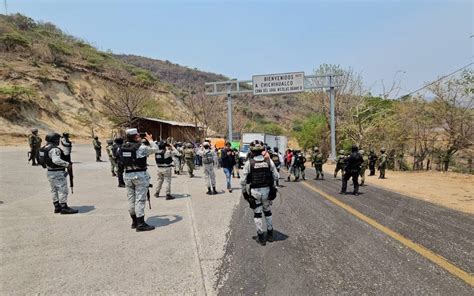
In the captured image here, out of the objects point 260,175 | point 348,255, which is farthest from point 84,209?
point 348,255

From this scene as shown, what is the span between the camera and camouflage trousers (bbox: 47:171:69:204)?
8148 mm

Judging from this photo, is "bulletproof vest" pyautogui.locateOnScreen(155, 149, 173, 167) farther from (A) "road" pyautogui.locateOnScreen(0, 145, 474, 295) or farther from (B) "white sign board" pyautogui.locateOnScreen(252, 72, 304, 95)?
(B) "white sign board" pyautogui.locateOnScreen(252, 72, 304, 95)

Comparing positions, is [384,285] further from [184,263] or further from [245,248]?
[184,263]

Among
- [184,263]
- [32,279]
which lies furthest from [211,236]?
[32,279]

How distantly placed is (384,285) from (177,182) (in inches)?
461

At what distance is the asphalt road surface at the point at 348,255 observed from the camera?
13.7ft

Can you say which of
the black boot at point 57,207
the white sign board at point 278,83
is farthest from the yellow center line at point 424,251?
the white sign board at point 278,83

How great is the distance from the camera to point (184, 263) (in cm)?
505

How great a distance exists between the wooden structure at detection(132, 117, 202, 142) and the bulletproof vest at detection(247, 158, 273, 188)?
3454cm

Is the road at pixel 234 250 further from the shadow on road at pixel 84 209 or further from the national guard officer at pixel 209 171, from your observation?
the national guard officer at pixel 209 171

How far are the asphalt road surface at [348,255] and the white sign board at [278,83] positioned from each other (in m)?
20.5

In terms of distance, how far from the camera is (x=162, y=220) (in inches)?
306

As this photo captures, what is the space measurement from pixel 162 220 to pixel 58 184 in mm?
2826

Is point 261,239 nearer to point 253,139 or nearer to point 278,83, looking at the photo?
point 253,139
